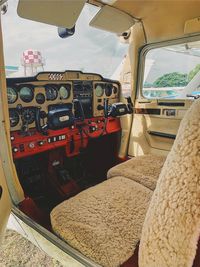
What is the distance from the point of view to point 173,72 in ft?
7.28

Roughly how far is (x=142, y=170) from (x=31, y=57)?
1.59 metres

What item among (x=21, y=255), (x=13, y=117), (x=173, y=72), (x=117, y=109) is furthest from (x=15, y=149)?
(x=173, y=72)

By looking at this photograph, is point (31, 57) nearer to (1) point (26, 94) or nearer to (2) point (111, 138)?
(1) point (26, 94)

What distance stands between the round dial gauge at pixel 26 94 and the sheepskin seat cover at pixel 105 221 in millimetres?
879

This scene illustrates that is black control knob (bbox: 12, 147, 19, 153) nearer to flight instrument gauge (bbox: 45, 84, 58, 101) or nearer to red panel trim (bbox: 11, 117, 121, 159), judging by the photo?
red panel trim (bbox: 11, 117, 121, 159)

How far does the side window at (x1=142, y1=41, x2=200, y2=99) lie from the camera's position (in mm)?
2074

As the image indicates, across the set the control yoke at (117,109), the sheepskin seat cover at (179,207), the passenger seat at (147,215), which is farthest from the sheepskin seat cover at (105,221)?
the control yoke at (117,109)

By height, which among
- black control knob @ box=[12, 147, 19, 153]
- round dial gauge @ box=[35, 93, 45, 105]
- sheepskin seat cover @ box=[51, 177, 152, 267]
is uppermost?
round dial gauge @ box=[35, 93, 45, 105]

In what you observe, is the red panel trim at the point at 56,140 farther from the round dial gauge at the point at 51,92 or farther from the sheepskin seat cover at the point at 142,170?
the sheepskin seat cover at the point at 142,170

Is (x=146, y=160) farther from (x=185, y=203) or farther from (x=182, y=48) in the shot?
(x=185, y=203)

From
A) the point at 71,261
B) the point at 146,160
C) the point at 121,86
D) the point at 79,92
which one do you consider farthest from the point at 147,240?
the point at 121,86

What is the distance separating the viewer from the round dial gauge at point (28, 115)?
1.67m

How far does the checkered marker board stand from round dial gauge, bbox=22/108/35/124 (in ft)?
2.64

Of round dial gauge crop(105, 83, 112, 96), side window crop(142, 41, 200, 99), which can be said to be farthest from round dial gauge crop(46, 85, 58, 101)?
side window crop(142, 41, 200, 99)
